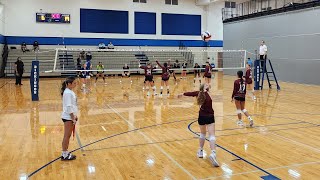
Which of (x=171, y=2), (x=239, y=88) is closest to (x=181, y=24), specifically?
(x=171, y=2)

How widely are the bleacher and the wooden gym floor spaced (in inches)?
628

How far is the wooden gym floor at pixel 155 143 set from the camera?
574 centimetres

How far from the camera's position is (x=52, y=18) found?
29.7 meters

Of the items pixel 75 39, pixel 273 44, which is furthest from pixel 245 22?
pixel 75 39

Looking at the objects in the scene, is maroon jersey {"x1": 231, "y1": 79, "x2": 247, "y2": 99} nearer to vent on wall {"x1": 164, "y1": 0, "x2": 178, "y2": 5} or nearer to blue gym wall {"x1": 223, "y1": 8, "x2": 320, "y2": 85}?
blue gym wall {"x1": 223, "y1": 8, "x2": 320, "y2": 85}

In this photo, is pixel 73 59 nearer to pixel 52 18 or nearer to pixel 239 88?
pixel 52 18

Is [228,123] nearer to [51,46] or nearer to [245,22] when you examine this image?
[245,22]

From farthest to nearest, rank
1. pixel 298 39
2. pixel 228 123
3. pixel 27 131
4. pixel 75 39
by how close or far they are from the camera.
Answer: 1. pixel 75 39
2. pixel 298 39
3. pixel 228 123
4. pixel 27 131

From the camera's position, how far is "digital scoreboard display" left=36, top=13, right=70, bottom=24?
29297mm

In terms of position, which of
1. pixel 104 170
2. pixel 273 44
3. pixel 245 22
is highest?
pixel 245 22

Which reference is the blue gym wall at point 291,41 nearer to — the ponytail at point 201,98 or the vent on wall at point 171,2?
the vent on wall at point 171,2

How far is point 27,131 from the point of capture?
29.1ft

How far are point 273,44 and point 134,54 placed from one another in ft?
43.9

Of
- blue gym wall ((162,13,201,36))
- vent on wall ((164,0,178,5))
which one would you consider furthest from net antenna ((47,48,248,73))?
vent on wall ((164,0,178,5))
